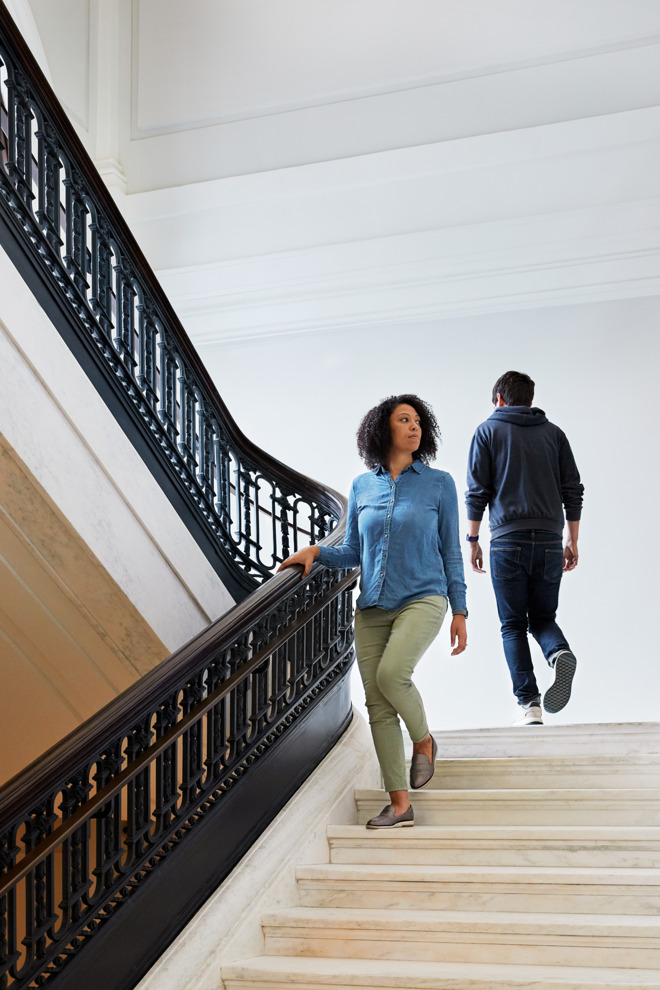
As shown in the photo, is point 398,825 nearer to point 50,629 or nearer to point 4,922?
point 4,922

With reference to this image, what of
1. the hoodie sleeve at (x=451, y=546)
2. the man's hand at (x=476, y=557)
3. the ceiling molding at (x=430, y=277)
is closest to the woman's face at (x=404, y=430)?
the hoodie sleeve at (x=451, y=546)

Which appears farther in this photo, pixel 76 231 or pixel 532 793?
pixel 76 231

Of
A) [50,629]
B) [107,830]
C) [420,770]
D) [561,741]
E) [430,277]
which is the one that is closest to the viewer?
[107,830]

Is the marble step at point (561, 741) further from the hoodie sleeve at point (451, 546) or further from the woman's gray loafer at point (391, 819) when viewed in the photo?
the hoodie sleeve at point (451, 546)

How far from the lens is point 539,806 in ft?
12.8

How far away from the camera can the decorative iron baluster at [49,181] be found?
433 centimetres

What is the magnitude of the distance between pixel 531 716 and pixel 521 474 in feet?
3.89

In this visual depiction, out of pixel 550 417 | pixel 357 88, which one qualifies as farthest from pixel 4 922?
pixel 357 88

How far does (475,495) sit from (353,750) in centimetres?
141

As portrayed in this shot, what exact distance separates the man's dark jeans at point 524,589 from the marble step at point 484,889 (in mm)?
1339

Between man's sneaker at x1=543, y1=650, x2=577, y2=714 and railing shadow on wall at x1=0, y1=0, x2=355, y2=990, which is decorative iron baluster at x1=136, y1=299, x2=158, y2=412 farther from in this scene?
man's sneaker at x1=543, y1=650, x2=577, y2=714

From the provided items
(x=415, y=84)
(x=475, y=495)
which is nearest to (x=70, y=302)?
(x=475, y=495)

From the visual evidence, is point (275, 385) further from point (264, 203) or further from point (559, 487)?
point (559, 487)

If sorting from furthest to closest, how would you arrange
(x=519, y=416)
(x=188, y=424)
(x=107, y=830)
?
1. (x=188, y=424)
2. (x=519, y=416)
3. (x=107, y=830)
